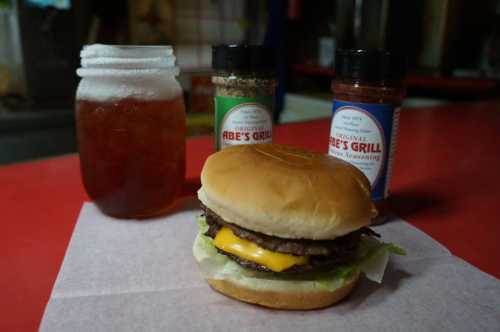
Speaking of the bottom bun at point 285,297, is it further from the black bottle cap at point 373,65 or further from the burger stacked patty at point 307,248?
the black bottle cap at point 373,65

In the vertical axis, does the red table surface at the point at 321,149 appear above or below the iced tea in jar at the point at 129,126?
below

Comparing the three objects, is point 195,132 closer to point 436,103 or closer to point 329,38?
point 329,38

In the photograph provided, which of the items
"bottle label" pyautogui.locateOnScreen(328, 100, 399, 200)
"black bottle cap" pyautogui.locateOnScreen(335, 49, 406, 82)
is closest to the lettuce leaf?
"bottle label" pyautogui.locateOnScreen(328, 100, 399, 200)

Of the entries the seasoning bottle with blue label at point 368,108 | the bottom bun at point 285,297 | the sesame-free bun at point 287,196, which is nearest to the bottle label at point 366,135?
the seasoning bottle with blue label at point 368,108

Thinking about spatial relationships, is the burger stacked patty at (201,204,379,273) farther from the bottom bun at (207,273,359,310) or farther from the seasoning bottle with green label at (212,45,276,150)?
the seasoning bottle with green label at (212,45,276,150)

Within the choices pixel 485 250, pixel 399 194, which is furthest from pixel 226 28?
pixel 485 250

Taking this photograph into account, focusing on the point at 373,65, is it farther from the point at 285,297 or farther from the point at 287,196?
the point at 285,297
